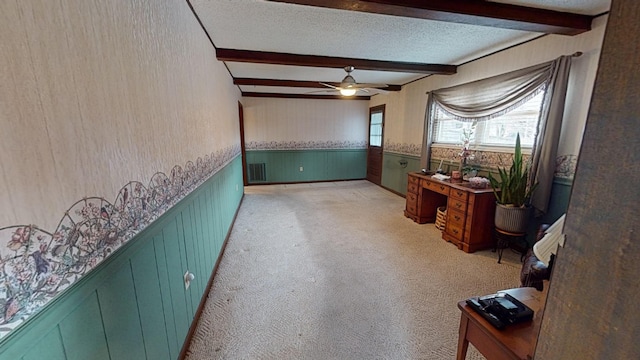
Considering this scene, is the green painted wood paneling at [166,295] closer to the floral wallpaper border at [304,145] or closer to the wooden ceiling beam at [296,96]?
the floral wallpaper border at [304,145]

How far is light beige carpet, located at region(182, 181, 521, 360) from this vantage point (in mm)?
1648

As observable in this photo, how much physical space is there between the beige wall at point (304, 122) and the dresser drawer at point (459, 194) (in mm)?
4011

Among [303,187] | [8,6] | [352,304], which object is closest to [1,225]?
[8,6]

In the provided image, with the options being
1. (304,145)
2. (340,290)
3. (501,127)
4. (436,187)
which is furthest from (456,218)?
(304,145)

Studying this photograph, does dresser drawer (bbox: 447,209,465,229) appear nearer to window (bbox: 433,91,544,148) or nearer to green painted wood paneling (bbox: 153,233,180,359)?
window (bbox: 433,91,544,148)

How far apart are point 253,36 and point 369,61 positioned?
1.62m

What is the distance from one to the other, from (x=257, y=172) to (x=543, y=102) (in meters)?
5.50

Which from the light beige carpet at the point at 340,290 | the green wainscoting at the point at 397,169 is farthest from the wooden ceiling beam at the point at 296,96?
the light beige carpet at the point at 340,290

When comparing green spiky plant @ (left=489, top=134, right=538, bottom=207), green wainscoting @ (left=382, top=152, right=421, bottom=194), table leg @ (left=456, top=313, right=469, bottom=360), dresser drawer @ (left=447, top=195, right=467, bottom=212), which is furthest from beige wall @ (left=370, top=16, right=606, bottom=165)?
table leg @ (left=456, top=313, right=469, bottom=360)

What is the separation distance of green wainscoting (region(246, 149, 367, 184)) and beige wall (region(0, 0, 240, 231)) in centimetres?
491

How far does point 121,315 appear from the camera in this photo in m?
0.99

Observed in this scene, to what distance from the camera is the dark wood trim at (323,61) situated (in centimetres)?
306

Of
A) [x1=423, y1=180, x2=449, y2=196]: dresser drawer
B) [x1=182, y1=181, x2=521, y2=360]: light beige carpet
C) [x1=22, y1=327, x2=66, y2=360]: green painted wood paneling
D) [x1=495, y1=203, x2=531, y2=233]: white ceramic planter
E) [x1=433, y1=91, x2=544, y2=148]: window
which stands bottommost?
[x1=182, y1=181, x2=521, y2=360]: light beige carpet

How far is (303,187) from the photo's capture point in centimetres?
627
